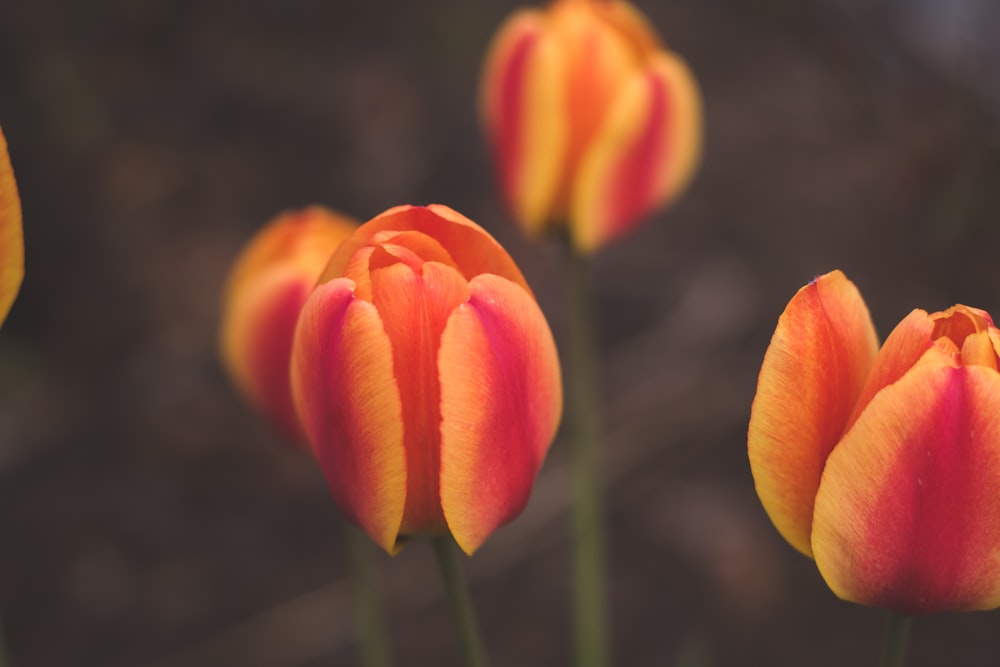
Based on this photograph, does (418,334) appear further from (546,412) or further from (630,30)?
(630,30)

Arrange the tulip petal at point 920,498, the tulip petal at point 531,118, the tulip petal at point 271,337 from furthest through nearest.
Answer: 1. the tulip petal at point 531,118
2. the tulip petal at point 271,337
3. the tulip petal at point 920,498

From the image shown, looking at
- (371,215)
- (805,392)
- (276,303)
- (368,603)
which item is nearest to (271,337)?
(276,303)

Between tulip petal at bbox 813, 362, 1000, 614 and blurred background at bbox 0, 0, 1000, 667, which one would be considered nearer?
tulip petal at bbox 813, 362, 1000, 614

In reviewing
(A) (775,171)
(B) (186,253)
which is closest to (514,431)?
(B) (186,253)

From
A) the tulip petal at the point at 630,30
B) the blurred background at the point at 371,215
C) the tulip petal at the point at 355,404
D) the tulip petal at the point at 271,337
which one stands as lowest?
the blurred background at the point at 371,215

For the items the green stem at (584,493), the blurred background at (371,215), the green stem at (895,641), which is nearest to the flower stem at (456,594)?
the green stem at (895,641)

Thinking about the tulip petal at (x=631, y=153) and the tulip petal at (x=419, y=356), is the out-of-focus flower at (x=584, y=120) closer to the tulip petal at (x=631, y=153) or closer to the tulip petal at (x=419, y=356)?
the tulip petal at (x=631, y=153)

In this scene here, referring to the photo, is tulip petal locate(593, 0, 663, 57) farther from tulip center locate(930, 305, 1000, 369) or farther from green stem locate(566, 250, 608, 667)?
tulip center locate(930, 305, 1000, 369)

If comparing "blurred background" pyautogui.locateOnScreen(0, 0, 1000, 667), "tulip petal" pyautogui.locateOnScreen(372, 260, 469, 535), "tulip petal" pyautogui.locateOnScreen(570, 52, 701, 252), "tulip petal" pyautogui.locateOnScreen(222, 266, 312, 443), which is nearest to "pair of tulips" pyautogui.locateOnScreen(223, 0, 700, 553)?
"tulip petal" pyautogui.locateOnScreen(372, 260, 469, 535)
